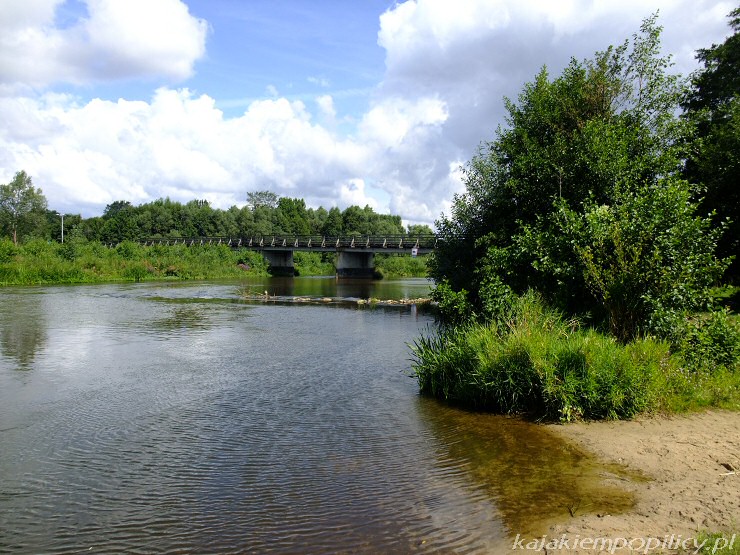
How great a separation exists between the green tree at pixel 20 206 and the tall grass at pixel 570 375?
111 m

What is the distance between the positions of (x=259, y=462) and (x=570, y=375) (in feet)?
21.8

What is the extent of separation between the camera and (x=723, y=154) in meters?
25.8

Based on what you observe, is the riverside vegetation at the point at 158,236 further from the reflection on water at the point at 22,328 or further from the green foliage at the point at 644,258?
the green foliage at the point at 644,258

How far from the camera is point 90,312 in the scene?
117ft

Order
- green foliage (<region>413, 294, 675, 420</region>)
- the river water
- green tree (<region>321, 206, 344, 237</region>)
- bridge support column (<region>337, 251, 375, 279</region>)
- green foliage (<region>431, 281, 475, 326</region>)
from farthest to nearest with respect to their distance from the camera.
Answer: green tree (<region>321, 206, 344, 237</region>) < bridge support column (<region>337, 251, 375, 279</region>) < green foliage (<region>431, 281, 475, 326</region>) < green foliage (<region>413, 294, 675, 420</region>) < the river water

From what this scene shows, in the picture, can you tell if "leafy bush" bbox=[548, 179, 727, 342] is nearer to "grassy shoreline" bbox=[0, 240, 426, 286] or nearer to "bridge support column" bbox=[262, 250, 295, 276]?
"grassy shoreline" bbox=[0, 240, 426, 286]

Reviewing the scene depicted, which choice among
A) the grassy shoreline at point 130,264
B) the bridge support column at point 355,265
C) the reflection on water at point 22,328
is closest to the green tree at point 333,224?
the grassy shoreline at point 130,264

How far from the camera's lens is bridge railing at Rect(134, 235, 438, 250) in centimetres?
7756

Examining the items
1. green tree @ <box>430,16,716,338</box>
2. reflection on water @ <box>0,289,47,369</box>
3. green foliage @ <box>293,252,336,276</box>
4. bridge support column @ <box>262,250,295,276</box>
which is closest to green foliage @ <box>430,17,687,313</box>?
green tree @ <box>430,16,716,338</box>

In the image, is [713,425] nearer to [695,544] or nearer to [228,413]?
[695,544]

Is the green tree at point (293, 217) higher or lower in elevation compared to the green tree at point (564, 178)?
higher

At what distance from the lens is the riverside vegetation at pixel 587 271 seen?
1233cm

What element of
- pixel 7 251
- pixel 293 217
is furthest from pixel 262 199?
pixel 7 251

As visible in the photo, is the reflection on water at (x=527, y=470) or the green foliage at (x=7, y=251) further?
the green foliage at (x=7, y=251)
